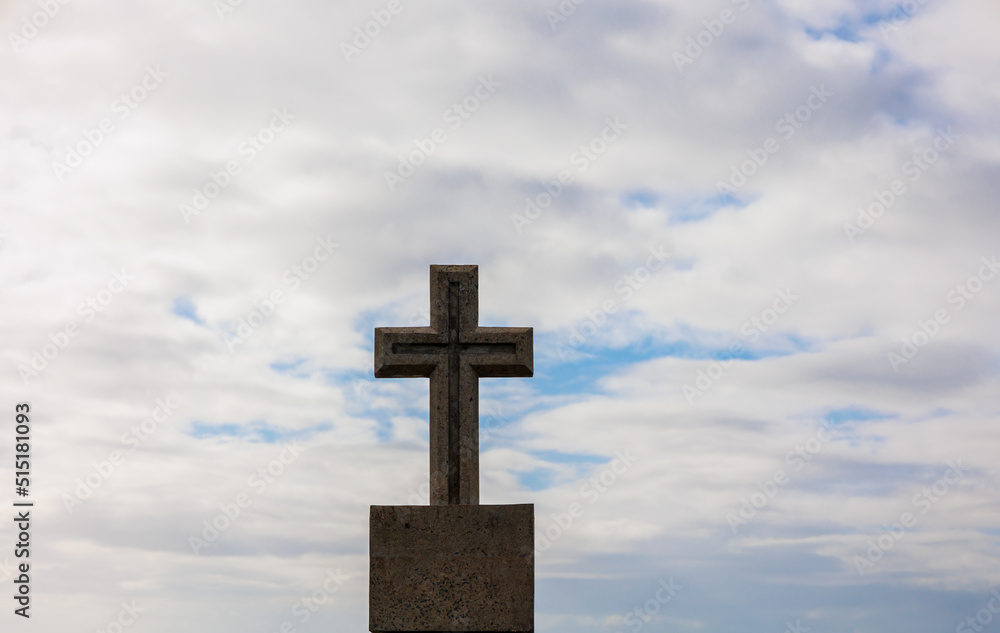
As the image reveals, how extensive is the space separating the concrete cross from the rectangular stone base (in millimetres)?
672

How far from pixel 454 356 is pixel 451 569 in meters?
2.02

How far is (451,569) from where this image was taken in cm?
881

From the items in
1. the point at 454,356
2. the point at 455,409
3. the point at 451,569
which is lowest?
the point at 451,569

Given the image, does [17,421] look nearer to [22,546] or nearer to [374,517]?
[22,546]

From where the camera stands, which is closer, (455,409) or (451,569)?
(451,569)

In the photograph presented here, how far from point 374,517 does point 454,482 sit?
84cm

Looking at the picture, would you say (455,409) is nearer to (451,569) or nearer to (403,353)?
(403,353)

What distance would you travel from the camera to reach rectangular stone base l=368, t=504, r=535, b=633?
8.76 metres

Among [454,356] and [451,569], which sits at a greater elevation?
[454,356]

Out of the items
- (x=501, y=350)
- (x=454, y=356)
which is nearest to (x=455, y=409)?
(x=454, y=356)

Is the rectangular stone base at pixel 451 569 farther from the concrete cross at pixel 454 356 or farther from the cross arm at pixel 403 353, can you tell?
the cross arm at pixel 403 353

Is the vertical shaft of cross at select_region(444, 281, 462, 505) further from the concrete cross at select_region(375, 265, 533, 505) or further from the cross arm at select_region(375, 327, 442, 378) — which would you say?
the cross arm at select_region(375, 327, 442, 378)

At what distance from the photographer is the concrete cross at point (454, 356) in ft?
31.2

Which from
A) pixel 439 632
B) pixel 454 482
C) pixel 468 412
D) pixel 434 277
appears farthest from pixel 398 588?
pixel 434 277
